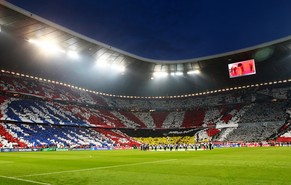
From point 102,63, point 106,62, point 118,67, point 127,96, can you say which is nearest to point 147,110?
point 127,96

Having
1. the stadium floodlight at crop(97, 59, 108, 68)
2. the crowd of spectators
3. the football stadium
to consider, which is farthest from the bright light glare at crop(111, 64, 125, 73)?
the crowd of spectators

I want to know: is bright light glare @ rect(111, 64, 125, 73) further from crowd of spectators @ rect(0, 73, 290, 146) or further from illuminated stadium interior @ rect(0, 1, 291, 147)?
crowd of spectators @ rect(0, 73, 290, 146)

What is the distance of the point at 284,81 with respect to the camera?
2889 inches

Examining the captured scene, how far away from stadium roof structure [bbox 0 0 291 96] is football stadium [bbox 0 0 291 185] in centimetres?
20

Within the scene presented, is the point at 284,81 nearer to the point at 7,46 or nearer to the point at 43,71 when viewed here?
the point at 43,71

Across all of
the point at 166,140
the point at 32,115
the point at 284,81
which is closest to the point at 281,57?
the point at 284,81

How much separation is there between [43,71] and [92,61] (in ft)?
42.6

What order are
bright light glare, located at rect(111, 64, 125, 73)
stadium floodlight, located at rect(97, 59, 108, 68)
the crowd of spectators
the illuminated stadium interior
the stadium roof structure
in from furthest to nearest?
bright light glare, located at rect(111, 64, 125, 73)
stadium floodlight, located at rect(97, 59, 108, 68)
the crowd of spectators
the illuminated stadium interior
the stadium roof structure

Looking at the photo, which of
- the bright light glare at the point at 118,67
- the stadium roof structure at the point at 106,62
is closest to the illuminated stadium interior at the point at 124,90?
the stadium roof structure at the point at 106,62

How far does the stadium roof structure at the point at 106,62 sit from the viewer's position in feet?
153

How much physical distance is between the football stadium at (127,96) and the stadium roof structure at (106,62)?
0.66 ft

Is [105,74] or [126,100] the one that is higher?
[105,74]

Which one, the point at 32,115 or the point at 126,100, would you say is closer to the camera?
the point at 32,115

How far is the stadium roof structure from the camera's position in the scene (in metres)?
46.5
